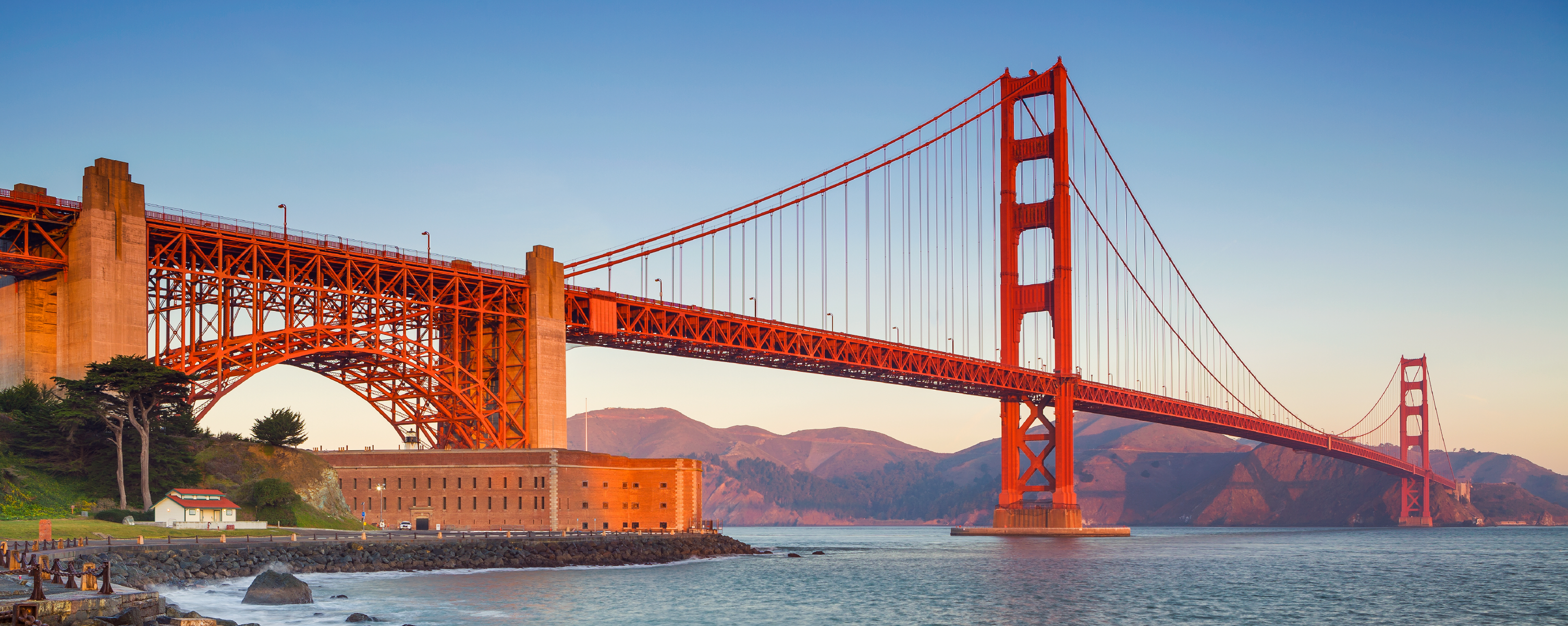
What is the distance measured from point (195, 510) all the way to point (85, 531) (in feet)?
24.1

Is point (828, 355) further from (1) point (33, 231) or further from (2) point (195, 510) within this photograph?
(1) point (33, 231)

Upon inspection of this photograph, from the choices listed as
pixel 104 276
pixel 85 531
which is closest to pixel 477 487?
pixel 104 276

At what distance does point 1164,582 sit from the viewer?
6231cm

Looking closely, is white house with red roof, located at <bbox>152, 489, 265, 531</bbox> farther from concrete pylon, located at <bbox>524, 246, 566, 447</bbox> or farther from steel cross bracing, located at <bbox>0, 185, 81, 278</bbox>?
concrete pylon, located at <bbox>524, 246, 566, 447</bbox>

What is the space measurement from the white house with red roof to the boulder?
16.2 meters

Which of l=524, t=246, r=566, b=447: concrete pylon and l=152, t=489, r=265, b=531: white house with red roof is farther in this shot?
l=524, t=246, r=566, b=447: concrete pylon

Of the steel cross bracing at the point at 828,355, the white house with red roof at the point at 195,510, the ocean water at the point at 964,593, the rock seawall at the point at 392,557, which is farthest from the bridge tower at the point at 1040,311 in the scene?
the white house with red roof at the point at 195,510

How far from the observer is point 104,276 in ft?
200

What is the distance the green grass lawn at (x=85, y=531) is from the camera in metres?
46.6

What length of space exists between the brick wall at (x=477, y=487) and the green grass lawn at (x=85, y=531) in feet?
64.9

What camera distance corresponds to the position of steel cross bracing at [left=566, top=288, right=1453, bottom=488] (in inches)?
3371

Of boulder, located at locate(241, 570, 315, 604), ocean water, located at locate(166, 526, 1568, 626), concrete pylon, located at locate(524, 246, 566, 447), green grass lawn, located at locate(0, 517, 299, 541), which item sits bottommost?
ocean water, located at locate(166, 526, 1568, 626)

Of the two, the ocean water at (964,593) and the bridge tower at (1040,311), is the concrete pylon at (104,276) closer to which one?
the ocean water at (964,593)

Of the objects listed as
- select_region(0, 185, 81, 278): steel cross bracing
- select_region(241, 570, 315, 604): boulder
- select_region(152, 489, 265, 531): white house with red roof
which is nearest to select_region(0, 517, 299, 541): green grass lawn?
select_region(152, 489, 265, 531): white house with red roof
